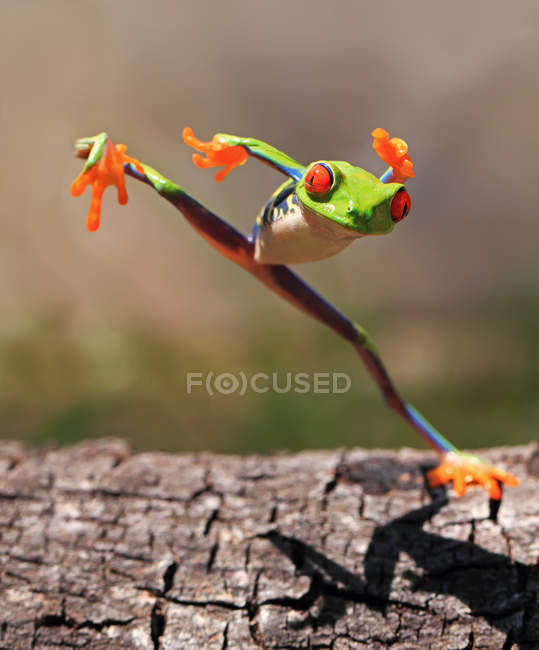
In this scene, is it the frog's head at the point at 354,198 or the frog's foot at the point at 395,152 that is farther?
the frog's foot at the point at 395,152

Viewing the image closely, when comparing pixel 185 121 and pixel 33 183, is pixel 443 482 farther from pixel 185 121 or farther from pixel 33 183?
pixel 33 183

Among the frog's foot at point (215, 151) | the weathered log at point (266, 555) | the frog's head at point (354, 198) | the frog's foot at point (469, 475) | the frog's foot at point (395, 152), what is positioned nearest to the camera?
the frog's head at point (354, 198)

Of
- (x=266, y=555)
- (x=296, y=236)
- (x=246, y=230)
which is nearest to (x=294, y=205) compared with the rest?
(x=296, y=236)

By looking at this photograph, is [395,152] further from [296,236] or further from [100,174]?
[100,174]

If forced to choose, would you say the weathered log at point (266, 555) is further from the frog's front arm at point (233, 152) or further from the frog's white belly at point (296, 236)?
the frog's front arm at point (233, 152)

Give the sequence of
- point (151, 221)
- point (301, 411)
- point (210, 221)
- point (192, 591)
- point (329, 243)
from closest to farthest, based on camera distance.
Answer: point (329, 243), point (210, 221), point (192, 591), point (301, 411), point (151, 221)

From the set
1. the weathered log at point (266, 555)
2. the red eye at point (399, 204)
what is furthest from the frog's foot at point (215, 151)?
the weathered log at point (266, 555)

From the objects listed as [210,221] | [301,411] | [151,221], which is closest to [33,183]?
[151,221]
